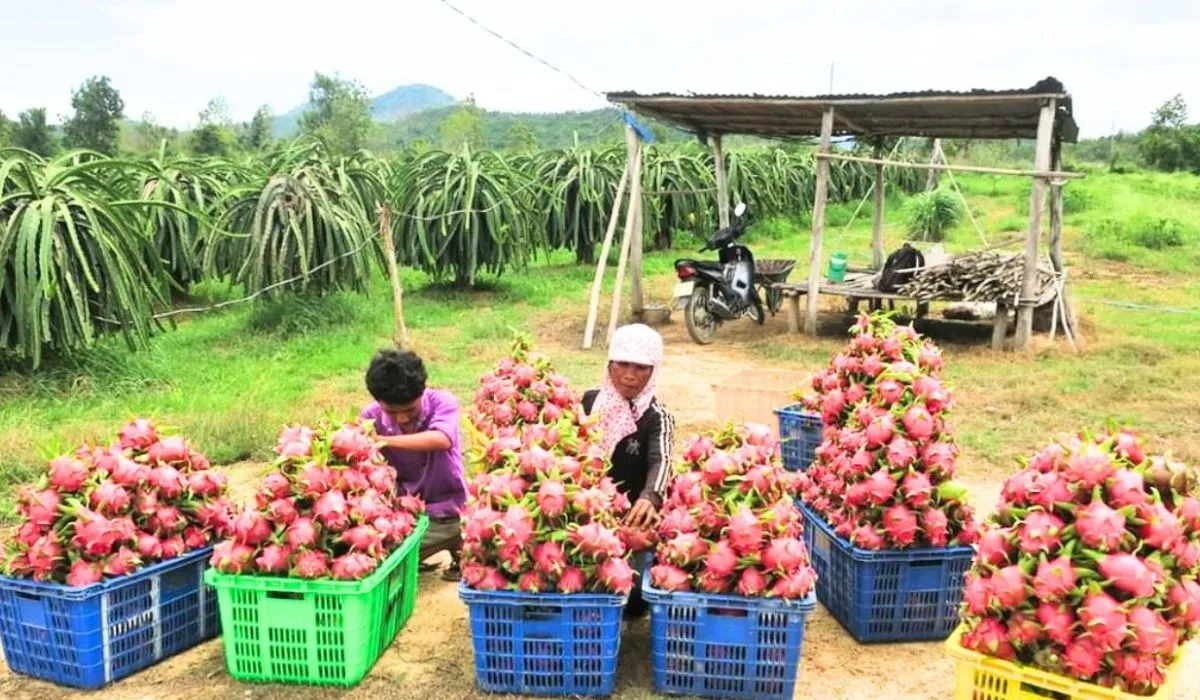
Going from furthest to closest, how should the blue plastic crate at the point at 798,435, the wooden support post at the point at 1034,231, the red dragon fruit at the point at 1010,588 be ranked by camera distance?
the wooden support post at the point at 1034,231 → the blue plastic crate at the point at 798,435 → the red dragon fruit at the point at 1010,588

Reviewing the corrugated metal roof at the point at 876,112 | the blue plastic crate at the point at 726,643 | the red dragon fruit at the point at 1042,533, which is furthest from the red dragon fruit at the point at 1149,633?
the corrugated metal roof at the point at 876,112

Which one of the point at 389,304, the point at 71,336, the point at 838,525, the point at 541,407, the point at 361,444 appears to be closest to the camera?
the point at 361,444

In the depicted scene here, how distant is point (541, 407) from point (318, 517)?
2.07 m

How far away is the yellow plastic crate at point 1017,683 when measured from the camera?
2.61 meters

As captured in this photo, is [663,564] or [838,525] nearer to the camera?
[663,564]

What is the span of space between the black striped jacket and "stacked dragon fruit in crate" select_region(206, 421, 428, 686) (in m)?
1.04

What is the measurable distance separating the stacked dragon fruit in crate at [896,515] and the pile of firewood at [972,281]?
6.49 m

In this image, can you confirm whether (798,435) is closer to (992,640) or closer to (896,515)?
(896,515)

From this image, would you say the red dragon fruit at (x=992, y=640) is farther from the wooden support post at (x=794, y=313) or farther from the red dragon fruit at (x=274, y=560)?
the wooden support post at (x=794, y=313)

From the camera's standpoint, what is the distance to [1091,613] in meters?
2.59

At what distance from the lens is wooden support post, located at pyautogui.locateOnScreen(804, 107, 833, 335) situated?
10398 mm

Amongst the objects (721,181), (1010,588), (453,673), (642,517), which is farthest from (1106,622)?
(721,181)

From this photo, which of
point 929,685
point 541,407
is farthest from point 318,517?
point 929,685

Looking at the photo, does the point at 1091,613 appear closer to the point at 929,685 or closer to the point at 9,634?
the point at 929,685
